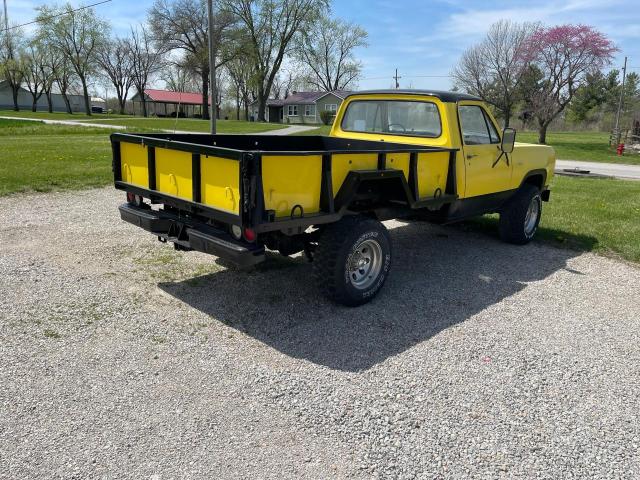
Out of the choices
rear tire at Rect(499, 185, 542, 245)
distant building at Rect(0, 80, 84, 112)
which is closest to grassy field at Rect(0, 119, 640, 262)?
rear tire at Rect(499, 185, 542, 245)

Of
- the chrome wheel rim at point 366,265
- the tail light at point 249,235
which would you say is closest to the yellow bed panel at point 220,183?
the tail light at point 249,235

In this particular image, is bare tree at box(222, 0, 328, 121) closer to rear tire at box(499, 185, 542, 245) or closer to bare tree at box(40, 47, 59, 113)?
bare tree at box(40, 47, 59, 113)

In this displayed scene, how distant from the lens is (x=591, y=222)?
862 cm

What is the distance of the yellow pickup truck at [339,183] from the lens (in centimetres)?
390

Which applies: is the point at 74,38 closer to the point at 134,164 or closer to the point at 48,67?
the point at 48,67

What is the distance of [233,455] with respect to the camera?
9.00 feet

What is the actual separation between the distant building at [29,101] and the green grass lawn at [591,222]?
85.2 meters

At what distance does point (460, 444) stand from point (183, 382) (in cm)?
174

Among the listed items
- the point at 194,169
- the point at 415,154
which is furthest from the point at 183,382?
the point at 415,154

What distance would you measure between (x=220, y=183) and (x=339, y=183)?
98 cm

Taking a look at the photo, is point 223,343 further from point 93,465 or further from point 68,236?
point 68,236

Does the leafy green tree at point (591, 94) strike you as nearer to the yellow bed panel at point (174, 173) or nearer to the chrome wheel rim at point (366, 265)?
the chrome wheel rim at point (366, 265)

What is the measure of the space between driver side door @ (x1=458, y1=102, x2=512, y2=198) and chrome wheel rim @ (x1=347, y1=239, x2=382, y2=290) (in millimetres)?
1571

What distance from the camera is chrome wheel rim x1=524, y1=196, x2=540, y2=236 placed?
7312 millimetres
